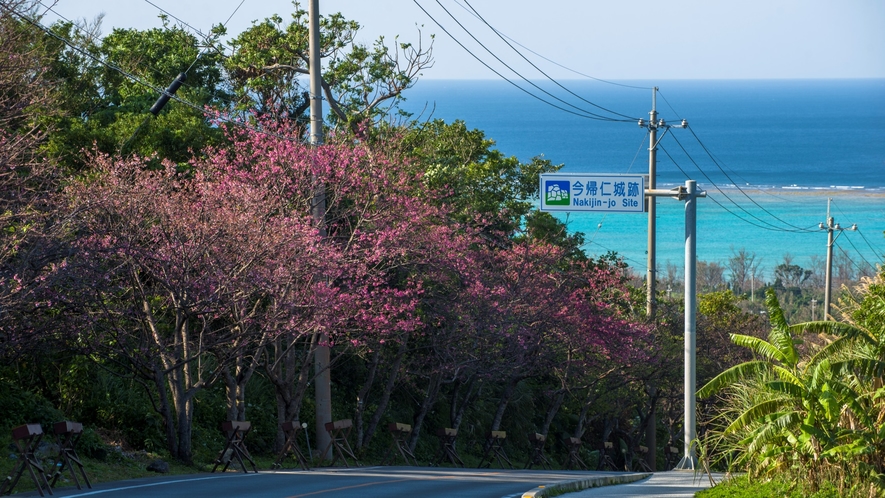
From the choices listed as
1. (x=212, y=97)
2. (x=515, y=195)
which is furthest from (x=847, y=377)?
(x=212, y=97)

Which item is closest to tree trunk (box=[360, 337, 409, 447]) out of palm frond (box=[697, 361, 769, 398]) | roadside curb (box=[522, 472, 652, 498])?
roadside curb (box=[522, 472, 652, 498])

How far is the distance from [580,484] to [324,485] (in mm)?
4499

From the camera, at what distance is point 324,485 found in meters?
16.2

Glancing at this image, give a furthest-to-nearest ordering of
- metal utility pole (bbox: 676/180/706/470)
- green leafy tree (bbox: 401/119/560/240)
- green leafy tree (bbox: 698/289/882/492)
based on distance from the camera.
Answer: green leafy tree (bbox: 401/119/560/240) < metal utility pole (bbox: 676/180/706/470) < green leafy tree (bbox: 698/289/882/492)

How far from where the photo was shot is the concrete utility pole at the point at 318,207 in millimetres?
21594

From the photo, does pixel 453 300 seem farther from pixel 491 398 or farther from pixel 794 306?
pixel 794 306

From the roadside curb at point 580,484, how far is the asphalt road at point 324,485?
434 millimetres

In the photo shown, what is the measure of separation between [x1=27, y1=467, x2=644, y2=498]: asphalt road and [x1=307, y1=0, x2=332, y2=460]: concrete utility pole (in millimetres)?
2004

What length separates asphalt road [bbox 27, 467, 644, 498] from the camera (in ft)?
47.4

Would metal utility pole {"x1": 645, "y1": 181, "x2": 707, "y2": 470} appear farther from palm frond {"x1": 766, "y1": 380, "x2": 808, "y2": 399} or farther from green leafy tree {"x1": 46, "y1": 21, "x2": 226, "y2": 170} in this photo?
green leafy tree {"x1": 46, "y1": 21, "x2": 226, "y2": 170}

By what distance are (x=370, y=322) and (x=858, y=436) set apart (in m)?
9.97

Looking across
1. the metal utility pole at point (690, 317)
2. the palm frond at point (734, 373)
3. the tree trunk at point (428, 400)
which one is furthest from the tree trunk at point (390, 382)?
the palm frond at point (734, 373)

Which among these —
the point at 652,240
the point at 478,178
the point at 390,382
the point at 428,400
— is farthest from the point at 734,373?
the point at 652,240

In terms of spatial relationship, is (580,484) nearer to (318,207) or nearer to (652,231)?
(318,207)
